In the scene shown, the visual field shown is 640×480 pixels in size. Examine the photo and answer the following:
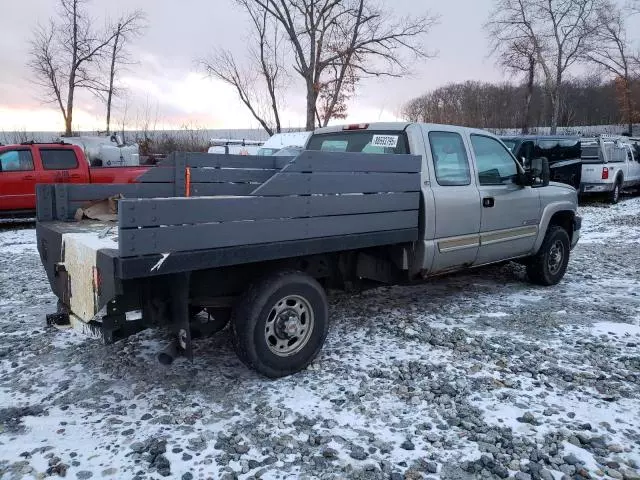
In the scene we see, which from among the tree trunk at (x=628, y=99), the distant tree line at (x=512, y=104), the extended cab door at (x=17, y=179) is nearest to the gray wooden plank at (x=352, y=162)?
the extended cab door at (x=17, y=179)

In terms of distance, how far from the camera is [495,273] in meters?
7.39

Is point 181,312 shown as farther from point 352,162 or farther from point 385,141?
point 385,141

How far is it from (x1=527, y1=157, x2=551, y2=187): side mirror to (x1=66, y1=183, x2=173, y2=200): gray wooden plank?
12.9 ft

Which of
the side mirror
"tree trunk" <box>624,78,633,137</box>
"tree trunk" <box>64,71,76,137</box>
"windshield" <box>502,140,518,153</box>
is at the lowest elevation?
the side mirror

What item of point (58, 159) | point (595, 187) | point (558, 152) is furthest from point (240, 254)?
point (595, 187)

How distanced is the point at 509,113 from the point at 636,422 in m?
60.3

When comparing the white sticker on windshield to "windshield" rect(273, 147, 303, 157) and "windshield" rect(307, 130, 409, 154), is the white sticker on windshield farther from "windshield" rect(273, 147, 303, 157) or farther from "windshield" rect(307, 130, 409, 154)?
"windshield" rect(273, 147, 303, 157)

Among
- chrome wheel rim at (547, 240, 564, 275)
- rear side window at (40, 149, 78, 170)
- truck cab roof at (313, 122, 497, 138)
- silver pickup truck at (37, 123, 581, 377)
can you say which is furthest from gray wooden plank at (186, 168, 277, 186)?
rear side window at (40, 149, 78, 170)

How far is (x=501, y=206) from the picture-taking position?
5.57 m

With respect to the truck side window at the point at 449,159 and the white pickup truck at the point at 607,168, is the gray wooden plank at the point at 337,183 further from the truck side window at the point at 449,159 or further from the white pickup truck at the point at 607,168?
the white pickup truck at the point at 607,168

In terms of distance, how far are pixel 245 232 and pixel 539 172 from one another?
12.8 ft

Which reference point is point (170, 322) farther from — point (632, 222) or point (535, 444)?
point (632, 222)

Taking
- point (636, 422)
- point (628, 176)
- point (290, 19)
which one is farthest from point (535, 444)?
point (290, 19)

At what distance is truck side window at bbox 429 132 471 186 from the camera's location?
16.1 ft
